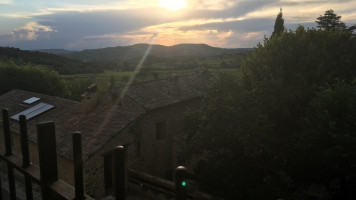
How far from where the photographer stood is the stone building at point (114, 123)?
1636cm

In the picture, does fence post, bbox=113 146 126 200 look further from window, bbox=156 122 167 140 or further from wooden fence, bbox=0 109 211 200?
window, bbox=156 122 167 140

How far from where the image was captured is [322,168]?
15.0m

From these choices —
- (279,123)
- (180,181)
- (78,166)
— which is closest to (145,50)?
(279,123)

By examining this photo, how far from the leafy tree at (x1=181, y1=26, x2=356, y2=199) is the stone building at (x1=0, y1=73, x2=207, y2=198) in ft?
11.9

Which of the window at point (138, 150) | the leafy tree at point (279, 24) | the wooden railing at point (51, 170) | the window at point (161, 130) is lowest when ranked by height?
the window at point (138, 150)

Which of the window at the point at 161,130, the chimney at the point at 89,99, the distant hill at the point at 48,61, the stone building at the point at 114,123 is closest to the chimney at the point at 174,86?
the stone building at the point at 114,123

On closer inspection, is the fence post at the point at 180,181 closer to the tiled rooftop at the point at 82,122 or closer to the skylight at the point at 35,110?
the tiled rooftop at the point at 82,122

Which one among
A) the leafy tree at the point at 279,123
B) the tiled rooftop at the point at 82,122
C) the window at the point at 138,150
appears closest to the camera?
the leafy tree at the point at 279,123

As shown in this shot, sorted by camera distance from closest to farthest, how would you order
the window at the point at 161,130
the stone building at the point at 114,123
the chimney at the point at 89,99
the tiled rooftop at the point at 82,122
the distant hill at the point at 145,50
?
the stone building at the point at 114,123 → the tiled rooftop at the point at 82,122 → the chimney at the point at 89,99 → the window at the point at 161,130 → the distant hill at the point at 145,50

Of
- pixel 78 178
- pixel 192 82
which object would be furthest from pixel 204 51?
pixel 78 178

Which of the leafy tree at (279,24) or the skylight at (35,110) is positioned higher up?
the leafy tree at (279,24)

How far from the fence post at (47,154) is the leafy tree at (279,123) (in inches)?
492

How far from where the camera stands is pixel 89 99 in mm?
21141

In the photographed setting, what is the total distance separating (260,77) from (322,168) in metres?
6.97
